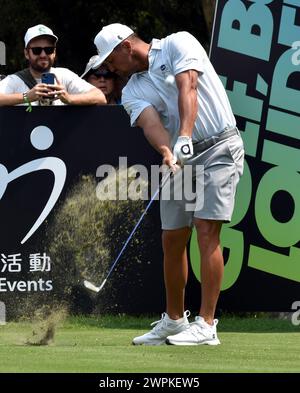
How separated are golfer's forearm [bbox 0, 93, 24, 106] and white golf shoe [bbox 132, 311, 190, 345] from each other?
2209 mm

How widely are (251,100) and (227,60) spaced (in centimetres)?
34

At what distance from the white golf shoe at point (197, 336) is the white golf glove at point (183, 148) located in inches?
39.1

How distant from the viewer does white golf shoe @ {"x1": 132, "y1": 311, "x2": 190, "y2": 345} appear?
24.8ft

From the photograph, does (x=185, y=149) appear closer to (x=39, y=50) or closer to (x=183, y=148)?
(x=183, y=148)

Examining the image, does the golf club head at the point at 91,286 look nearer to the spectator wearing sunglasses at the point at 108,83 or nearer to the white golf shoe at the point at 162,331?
the white golf shoe at the point at 162,331

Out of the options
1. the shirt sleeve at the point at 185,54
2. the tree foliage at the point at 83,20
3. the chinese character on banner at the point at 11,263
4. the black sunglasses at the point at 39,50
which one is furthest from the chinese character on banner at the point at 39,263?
the tree foliage at the point at 83,20

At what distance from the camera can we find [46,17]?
1769 centimetres

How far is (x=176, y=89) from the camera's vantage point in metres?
7.42

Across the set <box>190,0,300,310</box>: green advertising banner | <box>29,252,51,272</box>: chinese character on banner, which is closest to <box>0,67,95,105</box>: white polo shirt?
<box>190,0,300,310</box>: green advertising banner

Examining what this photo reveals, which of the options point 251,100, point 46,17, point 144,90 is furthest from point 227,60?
point 46,17

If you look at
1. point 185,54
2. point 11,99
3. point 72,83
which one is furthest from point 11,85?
point 185,54

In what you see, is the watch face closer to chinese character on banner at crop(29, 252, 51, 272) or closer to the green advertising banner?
the green advertising banner

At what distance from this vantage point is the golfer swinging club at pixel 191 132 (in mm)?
7383

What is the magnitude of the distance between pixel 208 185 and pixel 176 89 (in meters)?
0.61
